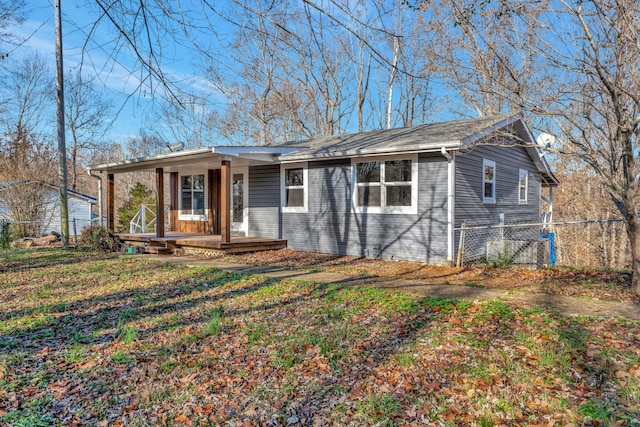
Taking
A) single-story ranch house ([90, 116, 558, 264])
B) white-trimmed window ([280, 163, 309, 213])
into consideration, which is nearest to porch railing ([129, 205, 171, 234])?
single-story ranch house ([90, 116, 558, 264])

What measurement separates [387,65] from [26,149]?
18803 mm

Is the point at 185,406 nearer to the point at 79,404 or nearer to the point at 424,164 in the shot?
the point at 79,404

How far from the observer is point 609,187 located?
A: 6062 mm

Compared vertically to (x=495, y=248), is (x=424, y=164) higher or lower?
higher

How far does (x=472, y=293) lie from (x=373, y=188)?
4523mm

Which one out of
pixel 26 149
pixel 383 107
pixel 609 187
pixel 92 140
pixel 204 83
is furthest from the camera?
pixel 92 140

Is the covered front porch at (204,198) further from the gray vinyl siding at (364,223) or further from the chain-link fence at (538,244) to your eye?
the chain-link fence at (538,244)

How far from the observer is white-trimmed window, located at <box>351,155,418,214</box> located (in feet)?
31.5

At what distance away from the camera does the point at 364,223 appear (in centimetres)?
1036

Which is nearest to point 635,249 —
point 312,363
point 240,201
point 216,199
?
point 312,363

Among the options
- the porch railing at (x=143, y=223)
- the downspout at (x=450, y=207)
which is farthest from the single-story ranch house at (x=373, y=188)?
the porch railing at (x=143, y=223)

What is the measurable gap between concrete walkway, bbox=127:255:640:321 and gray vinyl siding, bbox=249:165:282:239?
336 cm

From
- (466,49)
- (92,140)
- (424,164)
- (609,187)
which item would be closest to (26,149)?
(92,140)

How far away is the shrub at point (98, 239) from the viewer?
12469 mm
